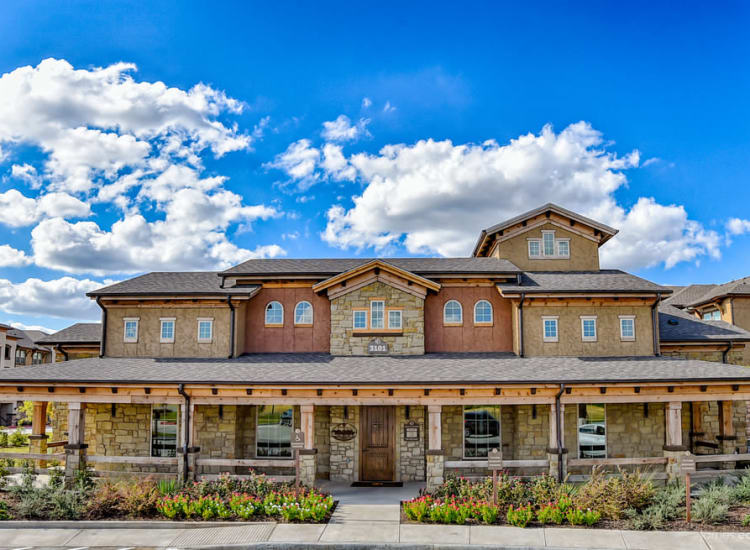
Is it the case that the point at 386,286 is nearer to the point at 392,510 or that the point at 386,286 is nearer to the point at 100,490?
the point at 392,510

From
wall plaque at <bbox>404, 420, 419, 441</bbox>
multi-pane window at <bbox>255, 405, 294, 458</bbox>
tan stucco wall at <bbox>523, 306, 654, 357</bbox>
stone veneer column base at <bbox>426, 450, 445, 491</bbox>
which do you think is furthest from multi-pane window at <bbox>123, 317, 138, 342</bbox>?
tan stucco wall at <bbox>523, 306, 654, 357</bbox>

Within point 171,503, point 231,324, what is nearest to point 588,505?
point 171,503

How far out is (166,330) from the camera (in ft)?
63.4

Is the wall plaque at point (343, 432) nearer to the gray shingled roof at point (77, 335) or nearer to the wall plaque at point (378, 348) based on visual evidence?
the wall plaque at point (378, 348)

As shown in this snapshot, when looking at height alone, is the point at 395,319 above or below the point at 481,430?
above

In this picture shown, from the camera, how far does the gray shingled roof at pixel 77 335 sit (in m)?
21.5

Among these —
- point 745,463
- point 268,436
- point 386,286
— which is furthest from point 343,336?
point 745,463

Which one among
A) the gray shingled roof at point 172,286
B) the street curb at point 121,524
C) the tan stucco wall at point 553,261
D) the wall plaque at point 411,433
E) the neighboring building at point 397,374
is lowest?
the street curb at point 121,524

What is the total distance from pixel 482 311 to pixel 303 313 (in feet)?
19.9

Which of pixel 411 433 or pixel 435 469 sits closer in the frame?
pixel 435 469

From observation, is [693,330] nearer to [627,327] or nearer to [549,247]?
[627,327]

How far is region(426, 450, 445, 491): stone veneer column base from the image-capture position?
48.8 feet

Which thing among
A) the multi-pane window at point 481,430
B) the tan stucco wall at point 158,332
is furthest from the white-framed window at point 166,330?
the multi-pane window at point 481,430

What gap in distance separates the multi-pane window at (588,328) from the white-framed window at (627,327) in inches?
36.8
